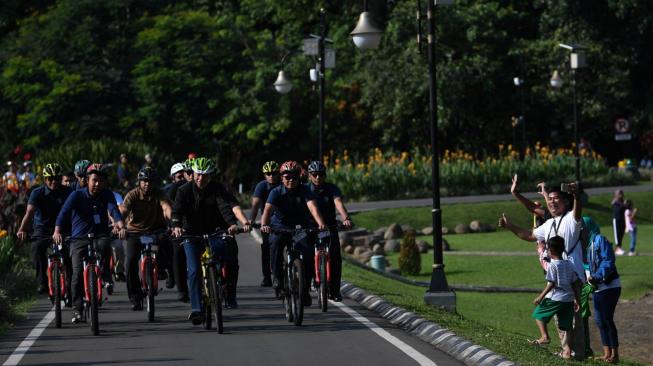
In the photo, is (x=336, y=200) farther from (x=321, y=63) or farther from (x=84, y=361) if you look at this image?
(x=321, y=63)

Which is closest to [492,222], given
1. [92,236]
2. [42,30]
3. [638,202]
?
[638,202]

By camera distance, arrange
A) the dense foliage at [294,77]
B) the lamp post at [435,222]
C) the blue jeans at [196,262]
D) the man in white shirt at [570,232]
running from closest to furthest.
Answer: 1. the man in white shirt at [570,232]
2. the blue jeans at [196,262]
3. the lamp post at [435,222]
4. the dense foliage at [294,77]

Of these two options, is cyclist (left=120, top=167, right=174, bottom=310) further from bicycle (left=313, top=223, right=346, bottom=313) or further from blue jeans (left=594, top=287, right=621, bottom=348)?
blue jeans (left=594, top=287, right=621, bottom=348)

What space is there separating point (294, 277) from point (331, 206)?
7.57ft

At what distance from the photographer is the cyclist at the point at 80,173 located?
19.6 metres

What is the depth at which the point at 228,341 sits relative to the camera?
15.0m

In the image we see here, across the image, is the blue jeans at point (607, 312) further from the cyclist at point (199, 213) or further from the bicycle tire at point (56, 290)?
the bicycle tire at point (56, 290)

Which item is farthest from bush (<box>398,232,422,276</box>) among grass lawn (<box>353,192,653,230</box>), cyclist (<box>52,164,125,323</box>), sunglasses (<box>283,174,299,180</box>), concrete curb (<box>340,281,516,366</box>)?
cyclist (<box>52,164,125,323</box>)

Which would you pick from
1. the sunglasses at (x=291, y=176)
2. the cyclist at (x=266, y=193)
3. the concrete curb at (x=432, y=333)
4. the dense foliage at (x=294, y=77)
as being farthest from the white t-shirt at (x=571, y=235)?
the dense foliage at (x=294, y=77)

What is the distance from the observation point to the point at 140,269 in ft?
59.7

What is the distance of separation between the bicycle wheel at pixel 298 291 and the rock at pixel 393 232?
23.0m

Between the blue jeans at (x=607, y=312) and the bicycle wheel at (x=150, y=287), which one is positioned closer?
the blue jeans at (x=607, y=312)

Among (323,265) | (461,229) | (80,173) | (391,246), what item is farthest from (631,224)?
(323,265)

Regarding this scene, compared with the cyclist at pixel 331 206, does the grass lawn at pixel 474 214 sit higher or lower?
lower
